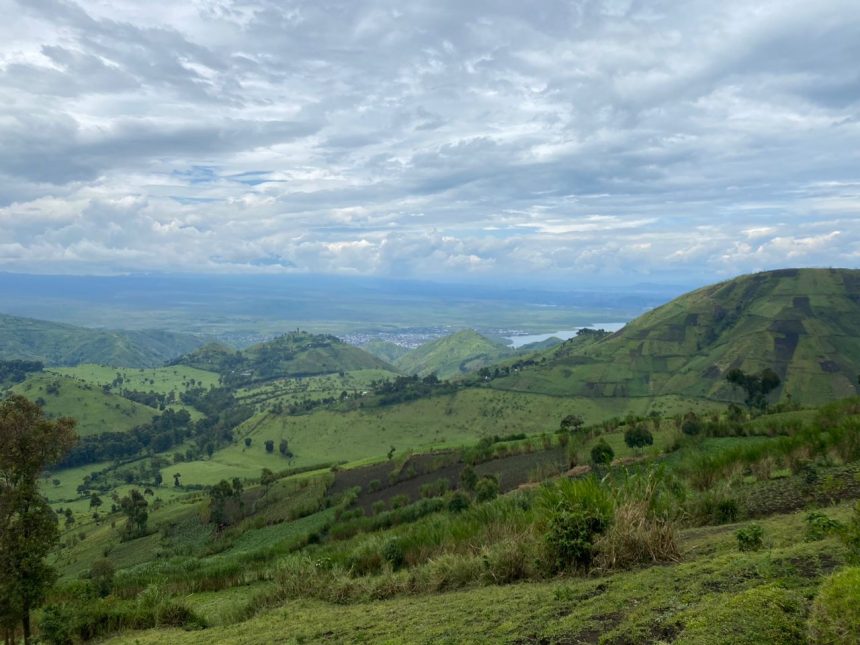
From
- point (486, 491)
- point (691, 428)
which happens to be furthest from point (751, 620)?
point (691, 428)

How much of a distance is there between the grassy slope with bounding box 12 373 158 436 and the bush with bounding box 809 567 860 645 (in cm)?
19724

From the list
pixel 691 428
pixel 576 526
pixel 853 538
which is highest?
pixel 853 538

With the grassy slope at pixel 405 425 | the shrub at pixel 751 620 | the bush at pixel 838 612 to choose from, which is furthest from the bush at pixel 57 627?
the grassy slope at pixel 405 425

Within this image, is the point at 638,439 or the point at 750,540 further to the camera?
the point at 638,439

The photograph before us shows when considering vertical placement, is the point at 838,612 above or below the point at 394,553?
above

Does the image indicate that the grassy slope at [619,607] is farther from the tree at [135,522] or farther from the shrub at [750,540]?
the tree at [135,522]

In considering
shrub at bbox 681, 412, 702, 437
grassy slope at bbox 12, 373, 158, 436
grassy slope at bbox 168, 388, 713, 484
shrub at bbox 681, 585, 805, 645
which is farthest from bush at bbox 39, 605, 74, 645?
grassy slope at bbox 12, 373, 158, 436

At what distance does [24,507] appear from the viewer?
14.8 metres

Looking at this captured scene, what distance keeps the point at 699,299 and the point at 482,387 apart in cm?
10012

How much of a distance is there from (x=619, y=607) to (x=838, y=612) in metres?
3.10

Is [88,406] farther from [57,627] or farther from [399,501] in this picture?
[57,627]

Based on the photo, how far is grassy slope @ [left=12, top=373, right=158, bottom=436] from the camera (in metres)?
173

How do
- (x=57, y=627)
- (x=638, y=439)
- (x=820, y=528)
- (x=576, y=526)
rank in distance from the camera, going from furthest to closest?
(x=638, y=439) < (x=57, y=627) < (x=576, y=526) < (x=820, y=528)

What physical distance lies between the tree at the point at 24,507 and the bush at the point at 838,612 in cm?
1733
